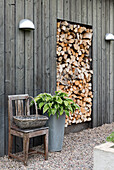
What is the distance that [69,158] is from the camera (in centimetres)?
312

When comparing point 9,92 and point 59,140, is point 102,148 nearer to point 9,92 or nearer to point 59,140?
point 59,140

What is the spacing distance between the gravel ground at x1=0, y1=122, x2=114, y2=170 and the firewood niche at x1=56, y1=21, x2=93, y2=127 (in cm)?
44

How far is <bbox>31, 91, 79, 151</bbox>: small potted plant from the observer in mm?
3197

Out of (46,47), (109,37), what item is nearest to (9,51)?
(46,47)

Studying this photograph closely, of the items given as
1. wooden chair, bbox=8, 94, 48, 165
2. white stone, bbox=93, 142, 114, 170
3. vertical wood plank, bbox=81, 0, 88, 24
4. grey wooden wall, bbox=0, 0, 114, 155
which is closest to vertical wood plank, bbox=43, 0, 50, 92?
grey wooden wall, bbox=0, 0, 114, 155

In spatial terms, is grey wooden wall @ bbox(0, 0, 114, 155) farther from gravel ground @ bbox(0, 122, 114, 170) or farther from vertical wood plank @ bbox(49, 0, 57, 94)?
gravel ground @ bbox(0, 122, 114, 170)

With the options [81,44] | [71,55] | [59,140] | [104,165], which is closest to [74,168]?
[59,140]

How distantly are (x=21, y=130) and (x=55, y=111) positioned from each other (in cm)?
56

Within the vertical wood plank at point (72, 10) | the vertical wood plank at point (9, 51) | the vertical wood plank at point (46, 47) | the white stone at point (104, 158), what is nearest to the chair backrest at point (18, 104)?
the vertical wood plank at point (9, 51)

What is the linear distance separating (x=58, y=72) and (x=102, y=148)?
2158mm

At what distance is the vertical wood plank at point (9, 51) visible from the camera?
321 cm

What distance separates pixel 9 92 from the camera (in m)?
3.24

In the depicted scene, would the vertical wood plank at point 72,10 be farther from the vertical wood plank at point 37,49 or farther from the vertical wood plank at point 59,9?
the vertical wood plank at point 37,49

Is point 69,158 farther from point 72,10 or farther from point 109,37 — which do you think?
point 109,37
